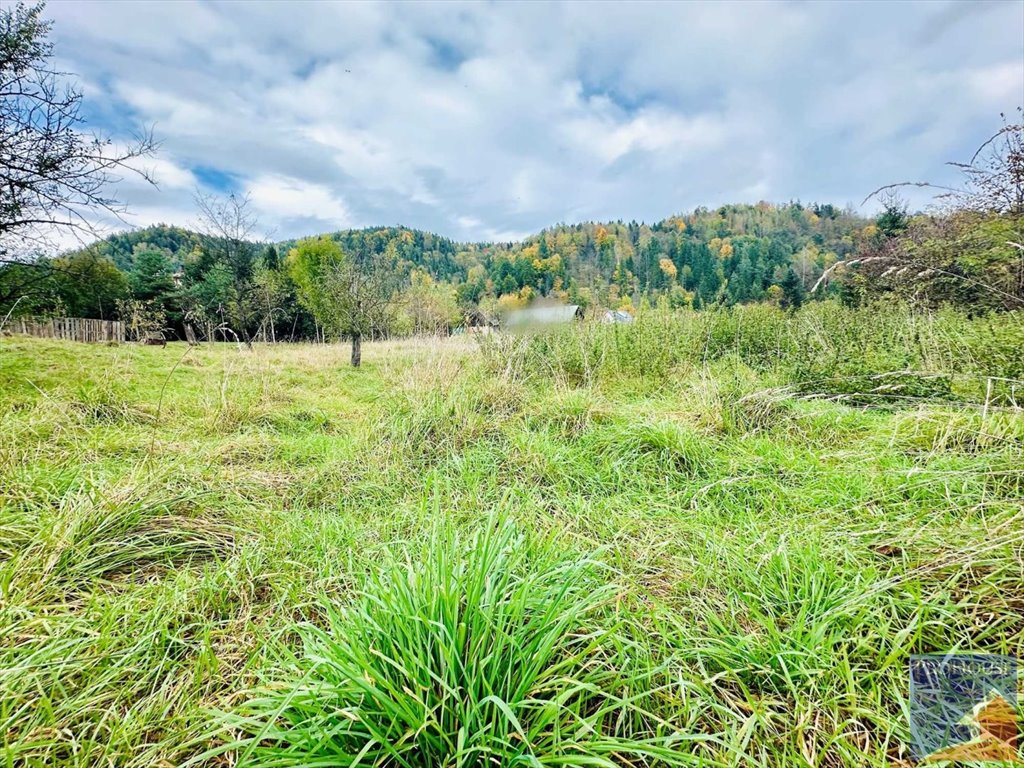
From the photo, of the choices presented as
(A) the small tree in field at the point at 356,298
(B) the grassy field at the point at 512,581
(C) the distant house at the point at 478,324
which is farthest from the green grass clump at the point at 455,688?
(A) the small tree in field at the point at 356,298

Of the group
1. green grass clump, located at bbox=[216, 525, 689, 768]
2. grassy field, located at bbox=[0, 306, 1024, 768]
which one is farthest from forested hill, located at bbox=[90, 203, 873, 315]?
green grass clump, located at bbox=[216, 525, 689, 768]

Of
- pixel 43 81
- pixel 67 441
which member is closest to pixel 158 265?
pixel 43 81

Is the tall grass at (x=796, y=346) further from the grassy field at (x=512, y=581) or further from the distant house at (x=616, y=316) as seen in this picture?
the distant house at (x=616, y=316)

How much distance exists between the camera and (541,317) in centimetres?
672

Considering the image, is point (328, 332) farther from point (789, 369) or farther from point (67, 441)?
point (789, 369)

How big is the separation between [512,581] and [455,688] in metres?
0.54

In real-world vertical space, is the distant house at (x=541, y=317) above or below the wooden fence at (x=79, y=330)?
above

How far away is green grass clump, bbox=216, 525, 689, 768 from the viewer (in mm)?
→ 900

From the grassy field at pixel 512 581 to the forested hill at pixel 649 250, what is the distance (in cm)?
945

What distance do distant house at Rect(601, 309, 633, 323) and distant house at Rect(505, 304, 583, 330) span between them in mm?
438

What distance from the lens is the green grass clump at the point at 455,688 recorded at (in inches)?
35.4

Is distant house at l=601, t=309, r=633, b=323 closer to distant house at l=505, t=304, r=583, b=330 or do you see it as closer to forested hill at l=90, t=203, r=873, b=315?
distant house at l=505, t=304, r=583, b=330

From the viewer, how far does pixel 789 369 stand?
15.5 feet

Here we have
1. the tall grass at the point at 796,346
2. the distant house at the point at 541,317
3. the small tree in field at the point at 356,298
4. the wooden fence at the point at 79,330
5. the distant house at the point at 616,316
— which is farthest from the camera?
the small tree in field at the point at 356,298
